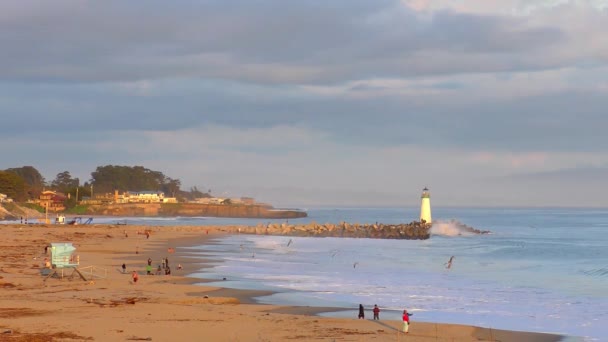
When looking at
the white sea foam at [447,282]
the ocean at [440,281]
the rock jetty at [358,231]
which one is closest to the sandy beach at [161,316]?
the ocean at [440,281]

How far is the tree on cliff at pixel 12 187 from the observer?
144750mm

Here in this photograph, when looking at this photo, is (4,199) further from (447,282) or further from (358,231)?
(447,282)

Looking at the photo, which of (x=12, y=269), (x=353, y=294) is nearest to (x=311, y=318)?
(x=353, y=294)

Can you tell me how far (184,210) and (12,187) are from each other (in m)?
40.9

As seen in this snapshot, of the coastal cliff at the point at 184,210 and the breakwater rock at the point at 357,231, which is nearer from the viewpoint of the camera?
the breakwater rock at the point at 357,231

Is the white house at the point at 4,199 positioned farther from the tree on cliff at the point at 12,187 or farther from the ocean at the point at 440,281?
the ocean at the point at 440,281

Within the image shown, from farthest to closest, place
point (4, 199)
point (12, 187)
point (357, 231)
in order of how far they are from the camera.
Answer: point (12, 187)
point (4, 199)
point (357, 231)

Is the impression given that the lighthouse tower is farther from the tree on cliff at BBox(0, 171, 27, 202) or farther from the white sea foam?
the tree on cliff at BBox(0, 171, 27, 202)

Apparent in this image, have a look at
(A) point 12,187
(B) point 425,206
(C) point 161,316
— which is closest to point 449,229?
(B) point 425,206

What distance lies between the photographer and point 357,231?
3521 inches

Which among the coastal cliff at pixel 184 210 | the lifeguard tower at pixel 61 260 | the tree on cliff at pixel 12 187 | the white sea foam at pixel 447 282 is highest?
the tree on cliff at pixel 12 187

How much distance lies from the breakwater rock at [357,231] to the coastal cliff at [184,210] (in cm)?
6819

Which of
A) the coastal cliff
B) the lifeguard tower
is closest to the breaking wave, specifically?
the lifeguard tower

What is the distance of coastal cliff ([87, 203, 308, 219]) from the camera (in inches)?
6132
